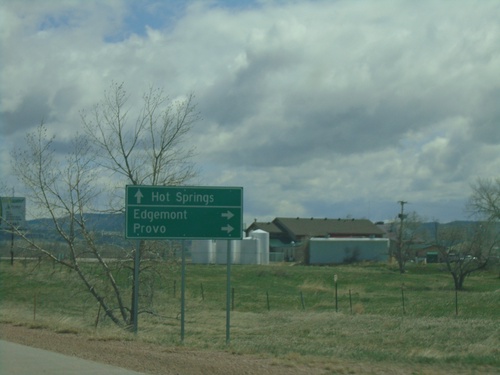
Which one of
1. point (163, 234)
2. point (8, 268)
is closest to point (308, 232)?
point (8, 268)

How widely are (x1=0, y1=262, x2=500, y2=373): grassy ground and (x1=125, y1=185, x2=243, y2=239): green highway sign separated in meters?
2.36

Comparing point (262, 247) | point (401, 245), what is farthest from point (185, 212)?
point (262, 247)

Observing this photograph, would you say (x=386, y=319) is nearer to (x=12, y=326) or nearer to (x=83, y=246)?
(x=83, y=246)

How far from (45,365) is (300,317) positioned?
66.9 ft

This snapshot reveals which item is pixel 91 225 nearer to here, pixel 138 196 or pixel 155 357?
pixel 138 196

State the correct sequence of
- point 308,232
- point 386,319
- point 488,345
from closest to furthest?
point 488,345
point 386,319
point 308,232

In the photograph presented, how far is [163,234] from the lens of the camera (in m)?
16.6

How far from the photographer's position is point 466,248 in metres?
64.5

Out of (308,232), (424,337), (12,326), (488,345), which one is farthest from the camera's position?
(308,232)

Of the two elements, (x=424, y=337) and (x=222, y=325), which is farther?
(x=222, y=325)

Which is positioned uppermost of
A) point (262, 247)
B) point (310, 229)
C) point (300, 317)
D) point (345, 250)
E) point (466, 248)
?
point (310, 229)

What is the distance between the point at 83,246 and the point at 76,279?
3.72ft

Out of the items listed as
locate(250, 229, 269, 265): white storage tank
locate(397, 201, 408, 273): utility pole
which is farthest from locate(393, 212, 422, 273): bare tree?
locate(250, 229, 269, 265): white storage tank

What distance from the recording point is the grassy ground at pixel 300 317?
1469cm
